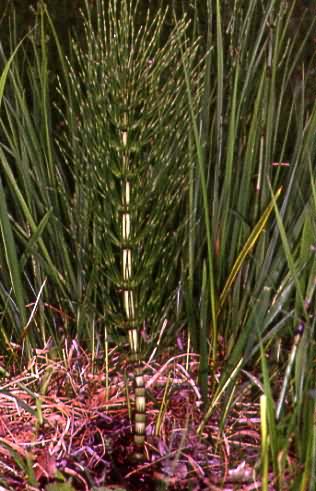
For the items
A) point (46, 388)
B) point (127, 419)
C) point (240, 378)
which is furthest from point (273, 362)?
point (46, 388)

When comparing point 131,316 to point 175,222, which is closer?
point 131,316

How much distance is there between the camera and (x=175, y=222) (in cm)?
187

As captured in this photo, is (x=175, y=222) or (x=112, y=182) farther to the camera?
(x=175, y=222)

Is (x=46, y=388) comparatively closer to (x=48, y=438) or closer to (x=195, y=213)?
(x=48, y=438)

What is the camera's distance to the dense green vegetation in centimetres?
146

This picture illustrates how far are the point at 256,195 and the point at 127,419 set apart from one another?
0.46 meters

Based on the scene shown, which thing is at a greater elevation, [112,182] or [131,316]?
[112,182]

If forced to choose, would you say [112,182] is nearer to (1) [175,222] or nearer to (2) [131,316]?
(2) [131,316]

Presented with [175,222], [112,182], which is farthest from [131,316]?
[175,222]

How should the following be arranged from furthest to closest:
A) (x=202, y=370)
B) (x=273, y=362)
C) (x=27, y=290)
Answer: (x=27, y=290) < (x=273, y=362) < (x=202, y=370)

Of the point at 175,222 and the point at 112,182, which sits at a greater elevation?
the point at 112,182

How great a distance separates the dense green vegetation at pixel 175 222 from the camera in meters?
1.46

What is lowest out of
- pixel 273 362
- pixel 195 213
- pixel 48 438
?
pixel 48 438

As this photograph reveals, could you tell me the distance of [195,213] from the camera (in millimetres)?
1709
